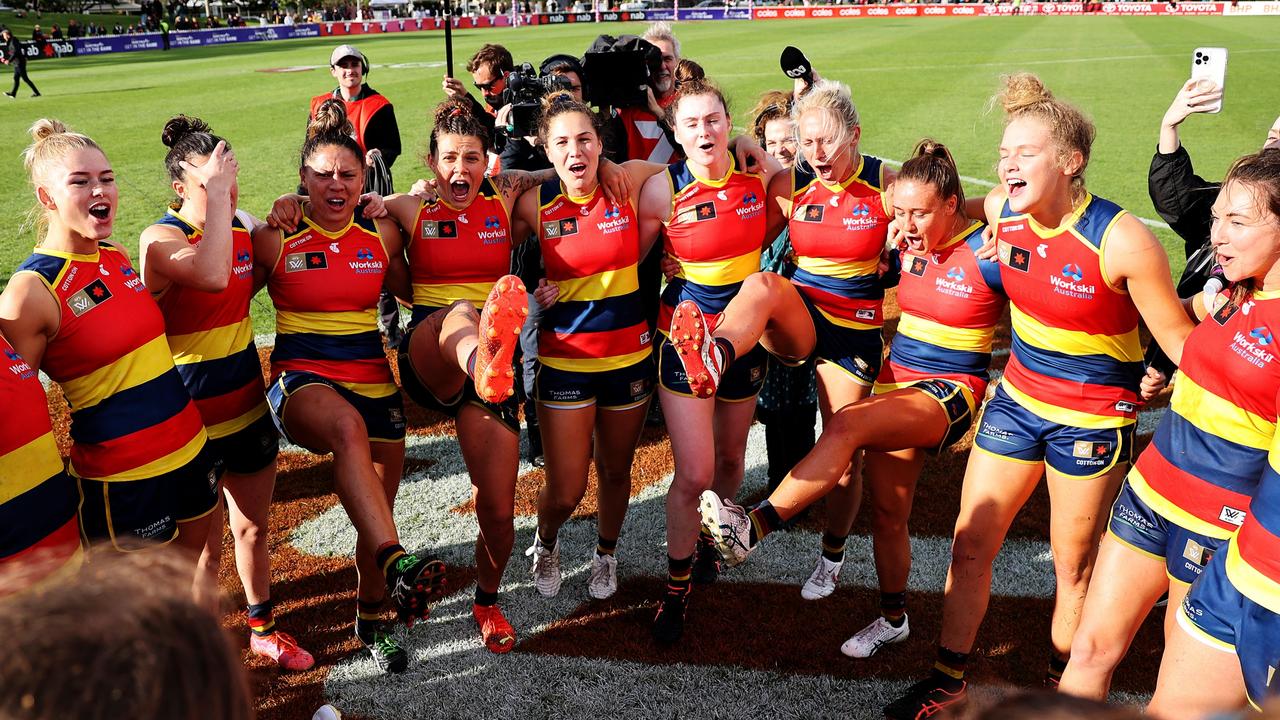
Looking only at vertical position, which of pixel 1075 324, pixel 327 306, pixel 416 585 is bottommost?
pixel 416 585

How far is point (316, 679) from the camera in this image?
389 cm

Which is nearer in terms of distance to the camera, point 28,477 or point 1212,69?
point 28,477

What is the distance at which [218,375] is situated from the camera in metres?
3.77

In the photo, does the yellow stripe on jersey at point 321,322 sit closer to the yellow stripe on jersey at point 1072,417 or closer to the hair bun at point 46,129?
the hair bun at point 46,129

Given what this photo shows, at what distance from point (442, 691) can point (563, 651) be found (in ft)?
1.83

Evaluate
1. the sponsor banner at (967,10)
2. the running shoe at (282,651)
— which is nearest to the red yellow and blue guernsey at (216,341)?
the running shoe at (282,651)

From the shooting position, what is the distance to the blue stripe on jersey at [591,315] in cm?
424

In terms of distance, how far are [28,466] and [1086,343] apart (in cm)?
363

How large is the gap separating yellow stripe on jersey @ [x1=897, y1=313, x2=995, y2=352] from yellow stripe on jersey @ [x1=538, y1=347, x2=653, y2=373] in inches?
51.7

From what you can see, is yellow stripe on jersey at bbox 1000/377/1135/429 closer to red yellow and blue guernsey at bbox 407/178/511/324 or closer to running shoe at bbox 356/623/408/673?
red yellow and blue guernsey at bbox 407/178/511/324

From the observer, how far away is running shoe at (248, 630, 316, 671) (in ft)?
13.0

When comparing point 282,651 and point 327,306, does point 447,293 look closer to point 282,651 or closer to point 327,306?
point 327,306

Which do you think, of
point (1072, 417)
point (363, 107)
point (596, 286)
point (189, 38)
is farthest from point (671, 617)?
point (189, 38)

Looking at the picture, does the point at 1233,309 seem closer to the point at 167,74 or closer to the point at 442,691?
the point at 442,691
